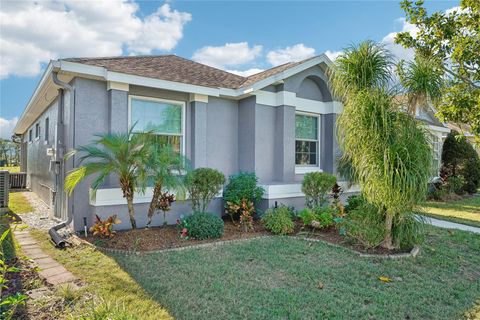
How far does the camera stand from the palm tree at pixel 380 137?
19.0 feet

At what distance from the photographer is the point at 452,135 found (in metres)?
18.2

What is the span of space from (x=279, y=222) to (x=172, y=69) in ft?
20.3

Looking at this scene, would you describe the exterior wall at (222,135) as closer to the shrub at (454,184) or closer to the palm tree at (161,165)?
the palm tree at (161,165)

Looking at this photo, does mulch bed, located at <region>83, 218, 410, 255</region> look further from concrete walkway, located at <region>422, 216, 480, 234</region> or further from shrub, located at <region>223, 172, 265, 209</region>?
concrete walkway, located at <region>422, 216, 480, 234</region>

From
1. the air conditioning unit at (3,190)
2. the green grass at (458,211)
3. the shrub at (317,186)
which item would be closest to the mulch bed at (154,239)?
the shrub at (317,186)

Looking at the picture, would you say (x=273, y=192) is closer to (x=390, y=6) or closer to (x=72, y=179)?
(x=72, y=179)

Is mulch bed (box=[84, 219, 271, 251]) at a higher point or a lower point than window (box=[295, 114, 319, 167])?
lower

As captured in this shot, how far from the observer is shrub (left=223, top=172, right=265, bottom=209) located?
8.67 metres

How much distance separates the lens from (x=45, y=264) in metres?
5.23

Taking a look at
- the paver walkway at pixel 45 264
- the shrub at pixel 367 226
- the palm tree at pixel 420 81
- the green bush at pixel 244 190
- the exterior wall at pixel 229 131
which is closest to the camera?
the paver walkway at pixel 45 264

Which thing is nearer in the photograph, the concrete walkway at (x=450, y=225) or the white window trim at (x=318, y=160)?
the concrete walkway at (x=450, y=225)

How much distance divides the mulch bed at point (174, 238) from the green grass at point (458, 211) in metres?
3.81

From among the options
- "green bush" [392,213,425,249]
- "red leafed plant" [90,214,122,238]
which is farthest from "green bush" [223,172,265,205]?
"green bush" [392,213,425,249]

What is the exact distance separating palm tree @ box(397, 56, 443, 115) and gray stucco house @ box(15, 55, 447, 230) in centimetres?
415
